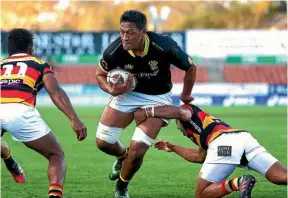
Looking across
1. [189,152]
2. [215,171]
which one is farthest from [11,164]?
[215,171]

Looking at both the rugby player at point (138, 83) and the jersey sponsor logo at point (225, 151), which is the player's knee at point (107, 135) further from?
the jersey sponsor logo at point (225, 151)

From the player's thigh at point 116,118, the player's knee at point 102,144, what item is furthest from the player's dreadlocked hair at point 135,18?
the player's knee at point 102,144

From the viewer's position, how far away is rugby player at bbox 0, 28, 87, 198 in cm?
822

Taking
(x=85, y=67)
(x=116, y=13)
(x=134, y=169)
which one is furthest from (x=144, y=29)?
(x=116, y=13)

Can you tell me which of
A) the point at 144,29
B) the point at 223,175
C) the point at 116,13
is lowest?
the point at 116,13

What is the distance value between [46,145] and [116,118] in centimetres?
191

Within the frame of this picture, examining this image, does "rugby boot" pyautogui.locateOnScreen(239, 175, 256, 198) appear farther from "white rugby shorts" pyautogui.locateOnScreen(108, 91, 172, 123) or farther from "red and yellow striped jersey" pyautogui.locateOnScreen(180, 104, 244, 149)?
"white rugby shorts" pyautogui.locateOnScreen(108, 91, 172, 123)

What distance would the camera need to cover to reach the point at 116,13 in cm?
7300

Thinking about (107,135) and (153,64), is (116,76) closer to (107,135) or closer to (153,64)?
(153,64)

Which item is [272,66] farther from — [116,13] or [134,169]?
[116,13]

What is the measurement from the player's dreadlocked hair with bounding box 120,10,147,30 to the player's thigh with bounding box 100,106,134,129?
1.30 meters

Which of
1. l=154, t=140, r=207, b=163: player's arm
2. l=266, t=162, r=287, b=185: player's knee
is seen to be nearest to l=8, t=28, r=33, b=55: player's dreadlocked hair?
l=154, t=140, r=207, b=163: player's arm

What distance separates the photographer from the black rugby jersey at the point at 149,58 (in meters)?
9.54

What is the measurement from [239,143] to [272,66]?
2912 cm
